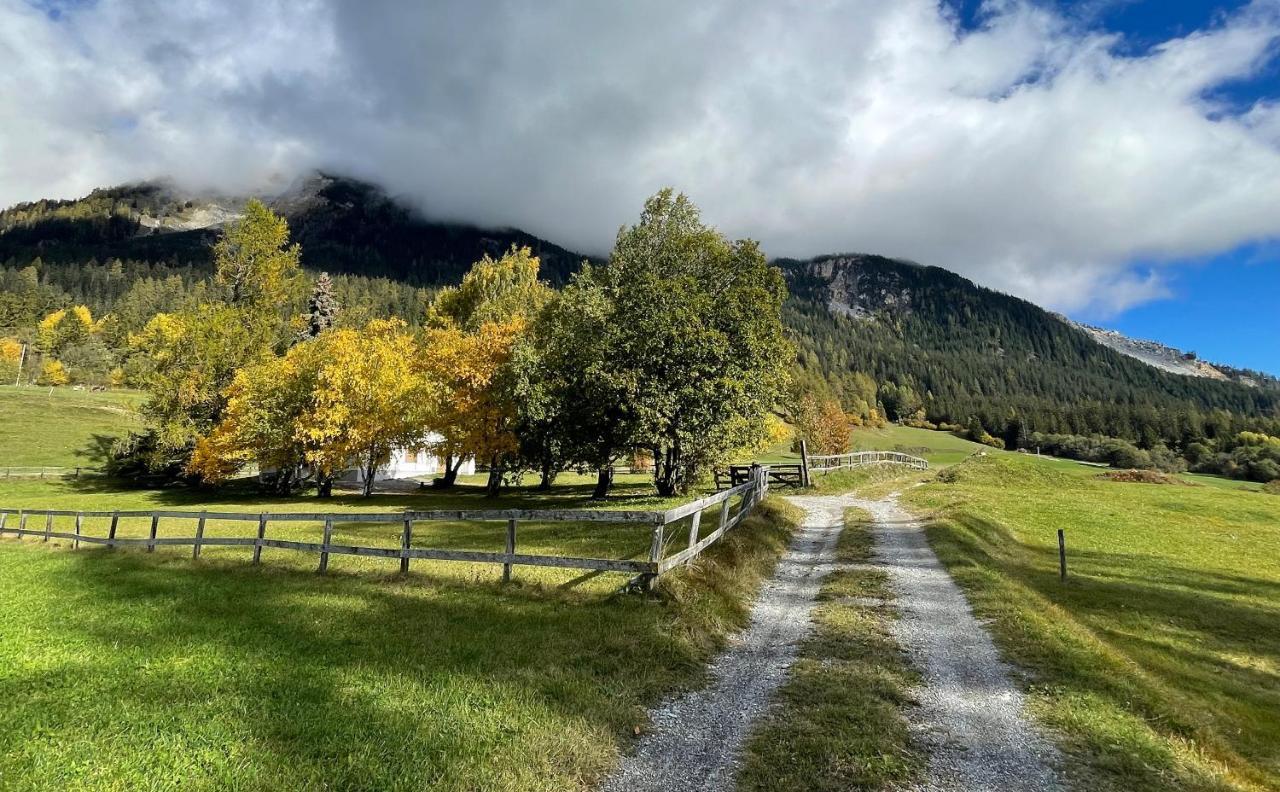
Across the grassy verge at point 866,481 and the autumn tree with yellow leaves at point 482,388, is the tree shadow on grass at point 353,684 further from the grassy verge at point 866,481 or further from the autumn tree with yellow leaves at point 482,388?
the grassy verge at point 866,481

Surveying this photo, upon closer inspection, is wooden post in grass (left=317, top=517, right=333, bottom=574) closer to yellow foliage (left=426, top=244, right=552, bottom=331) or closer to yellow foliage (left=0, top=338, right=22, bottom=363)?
yellow foliage (left=426, top=244, right=552, bottom=331)

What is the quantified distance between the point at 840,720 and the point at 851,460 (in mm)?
41619

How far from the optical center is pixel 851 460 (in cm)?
4544

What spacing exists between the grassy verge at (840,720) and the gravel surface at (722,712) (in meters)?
0.24

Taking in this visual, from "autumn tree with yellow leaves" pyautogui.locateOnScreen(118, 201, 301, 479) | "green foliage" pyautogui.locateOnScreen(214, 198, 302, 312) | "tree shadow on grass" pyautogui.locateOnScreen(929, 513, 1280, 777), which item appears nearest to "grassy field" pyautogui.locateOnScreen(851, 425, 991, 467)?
"tree shadow on grass" pyautogui.locateOnScreen(929, 513, 1280, 777)

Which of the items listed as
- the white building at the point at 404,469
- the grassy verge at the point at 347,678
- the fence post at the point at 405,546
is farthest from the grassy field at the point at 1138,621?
the white building at the point at 404,469

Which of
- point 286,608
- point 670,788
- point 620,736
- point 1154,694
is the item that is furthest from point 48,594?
point 1154,694

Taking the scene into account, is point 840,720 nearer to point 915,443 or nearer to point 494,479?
point 494,479

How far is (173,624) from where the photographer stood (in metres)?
9.95

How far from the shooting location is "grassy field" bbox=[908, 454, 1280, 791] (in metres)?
6.15

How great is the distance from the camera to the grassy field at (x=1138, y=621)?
242 inches

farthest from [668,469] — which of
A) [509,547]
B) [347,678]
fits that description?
[347,678]

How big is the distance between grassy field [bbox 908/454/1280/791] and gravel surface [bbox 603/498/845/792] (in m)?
3.19

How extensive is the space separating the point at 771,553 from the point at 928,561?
4207 mm
